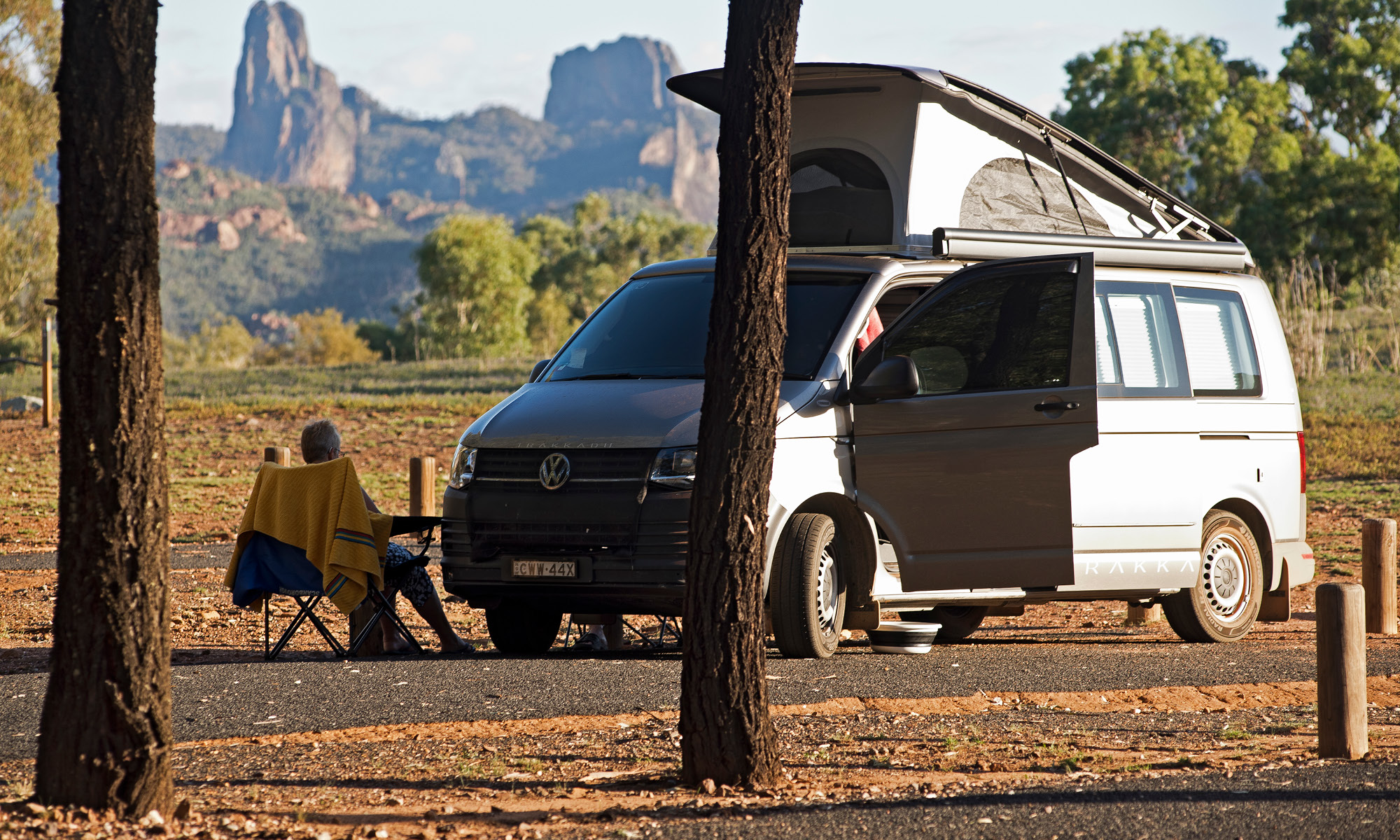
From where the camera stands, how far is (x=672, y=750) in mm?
6035

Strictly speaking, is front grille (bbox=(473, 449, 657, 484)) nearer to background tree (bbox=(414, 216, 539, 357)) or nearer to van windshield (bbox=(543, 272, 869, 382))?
van windshield (bbox=(543, 272, 869, 382))

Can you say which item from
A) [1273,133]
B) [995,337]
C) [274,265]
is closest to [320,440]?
[995,337]

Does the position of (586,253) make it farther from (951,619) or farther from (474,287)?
(951,619)

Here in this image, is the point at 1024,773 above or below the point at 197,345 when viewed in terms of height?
below

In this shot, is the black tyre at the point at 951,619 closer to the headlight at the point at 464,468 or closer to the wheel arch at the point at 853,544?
the wheel arch at the point at 853,544

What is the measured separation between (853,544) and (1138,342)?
2174 millimetres

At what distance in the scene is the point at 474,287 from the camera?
7675 cm

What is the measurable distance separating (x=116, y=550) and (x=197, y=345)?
91158mm

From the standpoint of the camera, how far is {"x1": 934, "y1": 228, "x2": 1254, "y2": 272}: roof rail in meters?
8.89

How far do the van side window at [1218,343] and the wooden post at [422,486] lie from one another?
719 cm

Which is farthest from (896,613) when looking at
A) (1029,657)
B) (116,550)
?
(116,550)

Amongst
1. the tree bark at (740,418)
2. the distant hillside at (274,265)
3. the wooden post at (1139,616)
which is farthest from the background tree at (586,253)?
the tree bark at (740,418)


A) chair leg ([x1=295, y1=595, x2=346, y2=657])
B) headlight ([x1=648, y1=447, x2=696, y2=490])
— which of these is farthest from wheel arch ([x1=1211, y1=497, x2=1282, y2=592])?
chair leg ([x1=295, y1=595, x2=346, y2=657])

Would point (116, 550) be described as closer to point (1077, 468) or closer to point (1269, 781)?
point (1269, 781)
